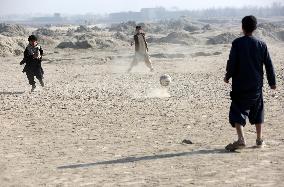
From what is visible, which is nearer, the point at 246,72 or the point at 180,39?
the point at 246,72

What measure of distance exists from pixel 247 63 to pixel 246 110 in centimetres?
55

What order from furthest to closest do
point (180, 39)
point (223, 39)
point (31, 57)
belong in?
point (180, 39) < point (223, 39) < point (31, 57)

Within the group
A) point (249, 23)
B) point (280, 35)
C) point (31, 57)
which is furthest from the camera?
point (280, 35)

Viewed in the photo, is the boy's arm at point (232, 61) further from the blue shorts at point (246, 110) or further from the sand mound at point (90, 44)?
the sand mound at point (90, 44)

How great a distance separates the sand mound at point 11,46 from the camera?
26931 millimetres

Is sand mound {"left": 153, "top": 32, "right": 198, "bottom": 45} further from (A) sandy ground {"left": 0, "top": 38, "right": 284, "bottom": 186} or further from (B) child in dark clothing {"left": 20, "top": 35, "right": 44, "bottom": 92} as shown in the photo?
(B) child in dark clothing {"left": 20, "top": 35, "right": 44, "bottom": 92}

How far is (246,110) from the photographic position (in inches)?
231

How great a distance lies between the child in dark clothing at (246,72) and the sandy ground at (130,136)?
442 mm

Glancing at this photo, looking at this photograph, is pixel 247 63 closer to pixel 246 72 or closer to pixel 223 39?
pixel 246 72

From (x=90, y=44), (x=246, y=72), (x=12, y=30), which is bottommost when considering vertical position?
(x=12, y=30)

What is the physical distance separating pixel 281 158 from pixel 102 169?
201 cm

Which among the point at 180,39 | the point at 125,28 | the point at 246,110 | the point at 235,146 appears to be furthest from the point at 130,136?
the point at 125,28

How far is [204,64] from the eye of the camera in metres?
19.2

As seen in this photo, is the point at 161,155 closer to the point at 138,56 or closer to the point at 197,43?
the point at 138,56
